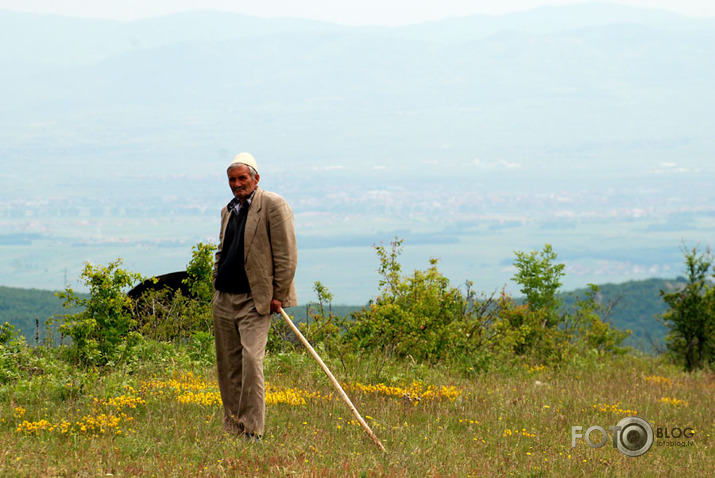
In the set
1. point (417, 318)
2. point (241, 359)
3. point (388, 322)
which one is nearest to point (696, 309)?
point (417, 318)

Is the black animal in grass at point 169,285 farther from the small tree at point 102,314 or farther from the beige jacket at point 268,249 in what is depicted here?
the beige jacket at point 268,249

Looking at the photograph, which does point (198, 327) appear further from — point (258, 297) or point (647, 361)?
point (647, 361)

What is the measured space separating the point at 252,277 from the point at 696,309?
18.5 meters

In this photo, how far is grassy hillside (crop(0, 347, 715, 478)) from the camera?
273 inches

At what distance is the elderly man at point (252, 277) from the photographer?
7.57m

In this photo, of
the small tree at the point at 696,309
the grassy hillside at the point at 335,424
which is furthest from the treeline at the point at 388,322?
the small tree at the point at 696,309

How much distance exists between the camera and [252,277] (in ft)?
24.8

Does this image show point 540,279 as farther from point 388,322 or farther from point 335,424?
point 335,424

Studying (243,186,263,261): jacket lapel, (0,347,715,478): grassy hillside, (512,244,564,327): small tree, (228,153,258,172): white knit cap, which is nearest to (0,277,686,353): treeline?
(512,244,564,327): small tree

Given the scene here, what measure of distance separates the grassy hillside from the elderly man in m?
0.46

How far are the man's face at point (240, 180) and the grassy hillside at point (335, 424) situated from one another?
219cm

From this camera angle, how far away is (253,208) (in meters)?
7.64

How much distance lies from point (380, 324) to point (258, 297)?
6086mm

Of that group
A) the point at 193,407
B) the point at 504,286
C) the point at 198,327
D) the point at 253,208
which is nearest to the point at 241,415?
the point at 193,407
